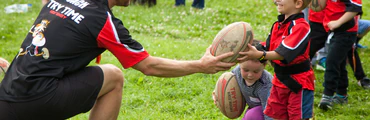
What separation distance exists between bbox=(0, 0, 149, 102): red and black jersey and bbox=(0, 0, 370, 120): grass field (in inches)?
69.8

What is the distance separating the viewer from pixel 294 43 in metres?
4.23

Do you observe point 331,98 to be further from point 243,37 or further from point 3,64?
Answer: point 3,64

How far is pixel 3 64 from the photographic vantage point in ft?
16.0

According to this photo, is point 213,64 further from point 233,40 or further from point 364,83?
point 364,83

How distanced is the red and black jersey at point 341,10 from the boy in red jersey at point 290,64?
1.88 metres

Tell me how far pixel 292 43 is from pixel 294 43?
18mm

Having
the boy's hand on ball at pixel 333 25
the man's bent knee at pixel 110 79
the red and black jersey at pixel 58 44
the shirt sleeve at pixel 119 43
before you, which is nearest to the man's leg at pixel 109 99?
the man's bent knee at pixel 110 79

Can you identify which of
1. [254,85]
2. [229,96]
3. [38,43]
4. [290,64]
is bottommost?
[229,96]

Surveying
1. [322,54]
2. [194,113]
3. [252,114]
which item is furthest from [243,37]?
[322,54]

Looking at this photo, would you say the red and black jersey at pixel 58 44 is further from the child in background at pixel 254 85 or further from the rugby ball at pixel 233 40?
the child in background at pixel 254 85

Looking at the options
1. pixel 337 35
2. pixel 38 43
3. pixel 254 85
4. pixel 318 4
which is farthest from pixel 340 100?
pixel 38 43

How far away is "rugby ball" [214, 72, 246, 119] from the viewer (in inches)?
195

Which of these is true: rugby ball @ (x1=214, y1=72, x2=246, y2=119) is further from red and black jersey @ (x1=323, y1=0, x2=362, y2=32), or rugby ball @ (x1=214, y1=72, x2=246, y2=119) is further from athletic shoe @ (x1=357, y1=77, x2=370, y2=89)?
athletic shoe @ (x1=357, y1=77, x2=370, y2=89)

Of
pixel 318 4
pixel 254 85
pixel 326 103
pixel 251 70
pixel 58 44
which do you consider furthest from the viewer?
pixel 326 103
